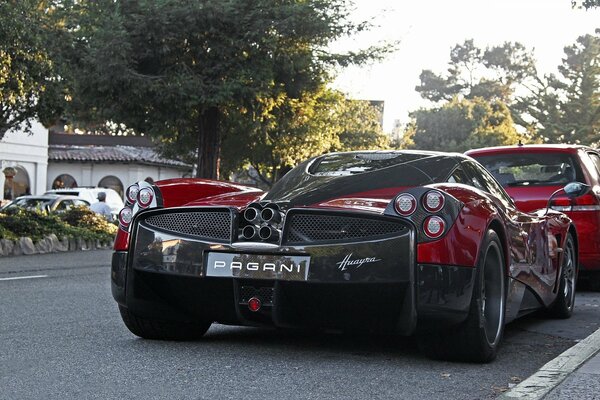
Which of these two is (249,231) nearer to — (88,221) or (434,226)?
(434,226)

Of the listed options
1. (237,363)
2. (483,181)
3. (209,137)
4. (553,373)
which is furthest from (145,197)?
(209,137)

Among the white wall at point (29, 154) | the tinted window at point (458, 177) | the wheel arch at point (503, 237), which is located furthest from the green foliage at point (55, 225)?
the white wall at point (29, 154)

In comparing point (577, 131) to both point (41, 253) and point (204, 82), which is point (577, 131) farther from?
point (41, 253)

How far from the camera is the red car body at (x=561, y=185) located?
1051 centimetres

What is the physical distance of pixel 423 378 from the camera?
5363mm

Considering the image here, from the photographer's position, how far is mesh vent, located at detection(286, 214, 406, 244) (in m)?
5.46

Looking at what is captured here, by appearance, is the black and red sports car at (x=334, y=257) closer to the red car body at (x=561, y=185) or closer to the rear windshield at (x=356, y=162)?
the rear windshield at (x=356, y=162)

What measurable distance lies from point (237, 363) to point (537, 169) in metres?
5.98

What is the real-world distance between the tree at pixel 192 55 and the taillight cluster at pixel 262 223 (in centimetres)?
1951

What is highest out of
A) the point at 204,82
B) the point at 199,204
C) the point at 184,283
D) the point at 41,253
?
the point at 204,82

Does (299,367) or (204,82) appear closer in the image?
(299,367)

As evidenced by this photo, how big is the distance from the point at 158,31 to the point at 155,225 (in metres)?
19.9

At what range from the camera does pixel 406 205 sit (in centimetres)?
546

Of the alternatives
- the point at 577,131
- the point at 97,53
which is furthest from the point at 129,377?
the point at 577,131
